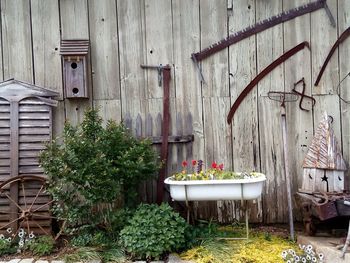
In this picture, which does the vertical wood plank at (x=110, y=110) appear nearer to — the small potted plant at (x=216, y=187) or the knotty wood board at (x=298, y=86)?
the small potted plant at (x=216, y=187)

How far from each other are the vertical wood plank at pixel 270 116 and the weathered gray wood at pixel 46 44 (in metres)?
1.95

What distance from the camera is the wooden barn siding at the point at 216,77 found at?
12.1 ft

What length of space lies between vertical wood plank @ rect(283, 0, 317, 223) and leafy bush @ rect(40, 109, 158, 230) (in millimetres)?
1369

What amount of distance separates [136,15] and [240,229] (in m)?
2.27

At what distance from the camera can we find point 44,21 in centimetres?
365

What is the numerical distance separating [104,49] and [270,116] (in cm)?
173

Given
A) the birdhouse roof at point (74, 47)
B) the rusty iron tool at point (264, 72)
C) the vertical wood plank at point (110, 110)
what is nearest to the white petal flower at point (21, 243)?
the vertical wood plank at point (110, 110)

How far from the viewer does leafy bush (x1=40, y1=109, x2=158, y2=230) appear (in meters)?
3.11

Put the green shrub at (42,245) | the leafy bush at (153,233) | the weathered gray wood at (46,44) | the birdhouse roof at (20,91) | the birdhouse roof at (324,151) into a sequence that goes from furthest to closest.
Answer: the weathered gray wood at (46,44)
the birdhouse roof at (20,91)
the birdhouse roof at (324,151)
the green shrub at (42,245)
the leafy bush at (153,233)

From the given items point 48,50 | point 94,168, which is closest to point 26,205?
point 94,168

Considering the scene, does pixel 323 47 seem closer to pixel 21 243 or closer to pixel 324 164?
pixel 324 164

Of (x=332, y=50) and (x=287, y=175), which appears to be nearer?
(x=287, y=175)

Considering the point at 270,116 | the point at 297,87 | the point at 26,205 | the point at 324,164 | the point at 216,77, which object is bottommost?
the point at 26,205

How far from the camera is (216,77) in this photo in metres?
3.71
